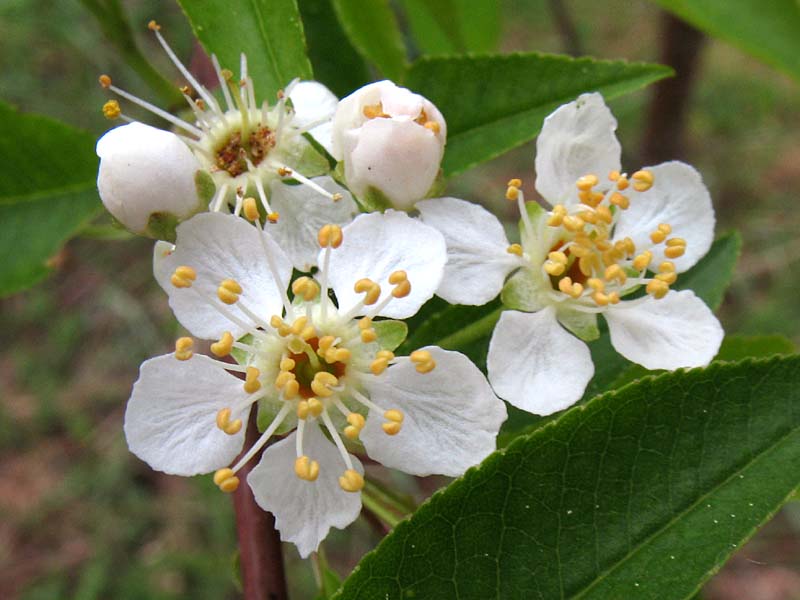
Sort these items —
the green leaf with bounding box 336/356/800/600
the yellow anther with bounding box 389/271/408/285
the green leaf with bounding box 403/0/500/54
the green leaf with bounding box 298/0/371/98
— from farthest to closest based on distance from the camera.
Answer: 1. the green leaf with bounding box 403/0/500/54
2. the green leaf with bounding box 298/0/371/98
3. the yellow anther with bounding box 389/271/408/285
4. the green leaf with bounding box 336/356/800/600

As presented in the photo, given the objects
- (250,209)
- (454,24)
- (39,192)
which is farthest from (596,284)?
(39,192)

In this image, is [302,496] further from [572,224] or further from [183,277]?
[572,224]

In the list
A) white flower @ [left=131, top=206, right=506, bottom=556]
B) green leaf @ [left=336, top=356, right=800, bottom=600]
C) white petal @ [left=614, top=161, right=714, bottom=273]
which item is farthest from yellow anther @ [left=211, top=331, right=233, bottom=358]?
white petal @ [left=614, top=161, right=714, bottom=273]

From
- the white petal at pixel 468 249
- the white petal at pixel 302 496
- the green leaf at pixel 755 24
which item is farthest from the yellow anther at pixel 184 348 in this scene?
the green leaf at pixel 755 24

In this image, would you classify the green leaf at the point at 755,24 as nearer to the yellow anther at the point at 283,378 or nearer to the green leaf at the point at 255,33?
the green leaf at the point at 255,33

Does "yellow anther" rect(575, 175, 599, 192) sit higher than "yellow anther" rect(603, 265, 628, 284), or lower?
higher

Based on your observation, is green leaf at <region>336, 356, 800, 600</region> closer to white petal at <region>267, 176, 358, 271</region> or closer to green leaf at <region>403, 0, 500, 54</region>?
white petal at <region>267, 176, 358, 271</region>

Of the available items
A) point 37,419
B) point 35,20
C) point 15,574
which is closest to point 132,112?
point 35,20

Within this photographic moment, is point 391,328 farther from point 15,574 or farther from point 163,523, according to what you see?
point 15,574
